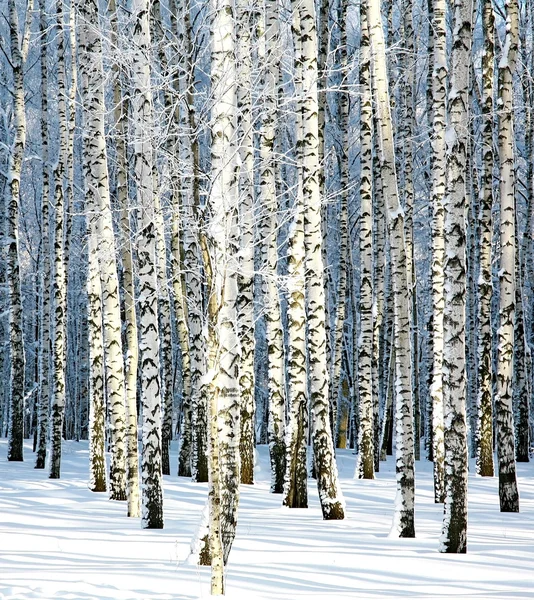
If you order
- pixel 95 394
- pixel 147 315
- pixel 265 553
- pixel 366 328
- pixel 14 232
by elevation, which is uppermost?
pixel 14 232

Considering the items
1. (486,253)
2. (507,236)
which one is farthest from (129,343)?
(486,253)

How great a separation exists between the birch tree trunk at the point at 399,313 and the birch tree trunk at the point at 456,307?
3.09 ft

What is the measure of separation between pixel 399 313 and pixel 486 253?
4534 mm

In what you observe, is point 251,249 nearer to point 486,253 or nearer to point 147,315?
point 147,315

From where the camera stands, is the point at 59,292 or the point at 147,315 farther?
the point at 59,292

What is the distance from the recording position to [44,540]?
27.4 feet

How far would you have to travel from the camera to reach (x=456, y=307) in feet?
26.0

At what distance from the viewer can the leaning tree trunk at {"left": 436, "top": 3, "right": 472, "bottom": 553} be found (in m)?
7.71

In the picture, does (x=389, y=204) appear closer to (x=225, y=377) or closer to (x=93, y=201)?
(x=225, y=377)

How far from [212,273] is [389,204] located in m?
3.94

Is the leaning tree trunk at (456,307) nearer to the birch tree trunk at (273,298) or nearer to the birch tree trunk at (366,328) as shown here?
the birch tree trunk at (273,298)

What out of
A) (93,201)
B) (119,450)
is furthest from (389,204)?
(119,450)

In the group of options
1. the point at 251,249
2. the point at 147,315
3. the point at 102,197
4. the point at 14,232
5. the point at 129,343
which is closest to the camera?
→ the point at 251,249

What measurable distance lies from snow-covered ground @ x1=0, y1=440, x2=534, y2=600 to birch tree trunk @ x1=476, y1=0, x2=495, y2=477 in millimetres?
2116
